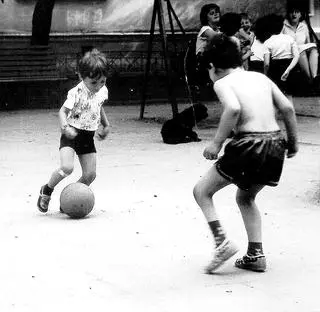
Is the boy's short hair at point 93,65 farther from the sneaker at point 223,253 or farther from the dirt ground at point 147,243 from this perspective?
the sneaker at point 223,253

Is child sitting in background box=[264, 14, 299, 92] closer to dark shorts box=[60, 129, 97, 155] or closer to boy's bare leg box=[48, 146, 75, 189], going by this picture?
dark shorts box=[60, 129, 97, 155]

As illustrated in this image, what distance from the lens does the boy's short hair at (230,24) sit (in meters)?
13.3

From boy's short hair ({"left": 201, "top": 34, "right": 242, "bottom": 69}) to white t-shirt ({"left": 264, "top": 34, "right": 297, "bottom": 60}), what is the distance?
27.2 ft

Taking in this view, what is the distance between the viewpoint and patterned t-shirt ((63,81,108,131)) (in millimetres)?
8016

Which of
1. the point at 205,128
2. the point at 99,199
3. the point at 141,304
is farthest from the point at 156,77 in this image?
the point at 141,304

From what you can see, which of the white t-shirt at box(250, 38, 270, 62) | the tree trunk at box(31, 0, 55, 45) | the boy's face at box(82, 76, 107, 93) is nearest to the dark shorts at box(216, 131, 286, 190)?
the boy's face at box(82, 76, 107, 93)

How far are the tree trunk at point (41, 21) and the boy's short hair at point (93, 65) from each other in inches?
473

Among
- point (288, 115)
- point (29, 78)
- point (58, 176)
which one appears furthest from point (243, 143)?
point (29, 78)

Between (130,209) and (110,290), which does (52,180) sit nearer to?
(130,209)

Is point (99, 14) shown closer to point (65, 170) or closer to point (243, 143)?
point (65, 170)

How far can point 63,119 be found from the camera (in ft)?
25.9

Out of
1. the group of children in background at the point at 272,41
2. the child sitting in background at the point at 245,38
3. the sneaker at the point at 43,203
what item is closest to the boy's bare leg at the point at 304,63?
the group of children in background at the point at 272,41

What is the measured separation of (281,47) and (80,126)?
6773 millimetres

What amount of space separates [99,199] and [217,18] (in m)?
5.58
